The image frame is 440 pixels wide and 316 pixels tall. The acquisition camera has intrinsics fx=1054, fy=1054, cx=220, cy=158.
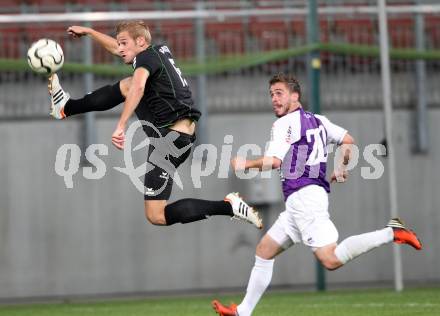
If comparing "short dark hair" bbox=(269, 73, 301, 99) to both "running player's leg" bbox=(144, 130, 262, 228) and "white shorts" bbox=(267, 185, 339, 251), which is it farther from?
"running player's leg" bbox=(144, 130, 262, 228)

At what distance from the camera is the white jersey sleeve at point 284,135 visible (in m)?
7.40

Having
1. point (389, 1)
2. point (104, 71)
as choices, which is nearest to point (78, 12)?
point (104, 71)

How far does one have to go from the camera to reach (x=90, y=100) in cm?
842

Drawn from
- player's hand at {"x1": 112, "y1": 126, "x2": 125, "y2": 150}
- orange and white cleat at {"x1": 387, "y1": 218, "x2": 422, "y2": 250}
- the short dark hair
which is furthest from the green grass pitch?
player's hand at {"x1": 112, "y1": 126, "x2": 125, "y2": 150}

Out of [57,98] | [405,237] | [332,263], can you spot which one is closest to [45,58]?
[57,98]

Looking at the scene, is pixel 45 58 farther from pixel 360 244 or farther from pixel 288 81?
pixel 360 244

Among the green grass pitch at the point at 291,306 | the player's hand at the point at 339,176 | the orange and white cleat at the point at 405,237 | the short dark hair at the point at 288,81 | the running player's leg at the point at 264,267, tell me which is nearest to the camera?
the orange and white cleat at the point at 405,237

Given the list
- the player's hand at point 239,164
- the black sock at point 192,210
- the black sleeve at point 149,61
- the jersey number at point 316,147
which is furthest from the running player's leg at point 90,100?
the player's hand at point 239,164

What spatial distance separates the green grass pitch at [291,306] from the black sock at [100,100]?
2171mm

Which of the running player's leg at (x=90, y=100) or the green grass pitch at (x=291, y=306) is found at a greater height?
the running player's leg at (x=90, y=100)

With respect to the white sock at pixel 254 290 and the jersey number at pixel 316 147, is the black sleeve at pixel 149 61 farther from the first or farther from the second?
the white sock at pixel 254 290

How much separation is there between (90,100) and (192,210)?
121 centimetres

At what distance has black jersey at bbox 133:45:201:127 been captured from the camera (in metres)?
8.20

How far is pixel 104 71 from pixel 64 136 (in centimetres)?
94
